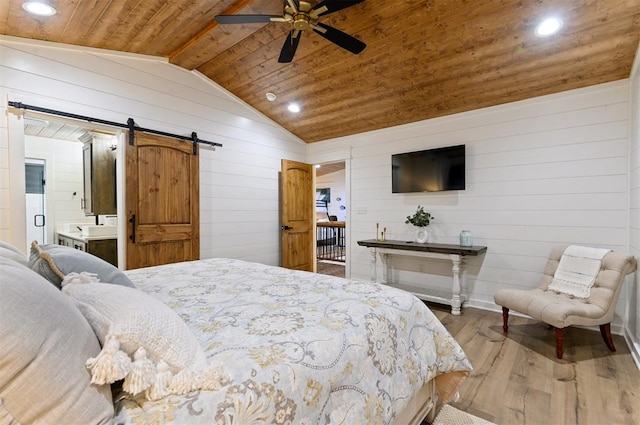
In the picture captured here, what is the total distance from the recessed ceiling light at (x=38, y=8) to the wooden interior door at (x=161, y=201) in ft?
3.94

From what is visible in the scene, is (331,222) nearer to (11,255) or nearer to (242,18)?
(242,18)

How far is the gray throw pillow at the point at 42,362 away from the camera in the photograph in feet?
1.92

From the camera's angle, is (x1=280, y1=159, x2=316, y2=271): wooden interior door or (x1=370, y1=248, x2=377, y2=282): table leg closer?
(x1=370, y1=248, x2=377, y2=282): table leg

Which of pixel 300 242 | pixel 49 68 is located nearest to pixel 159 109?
pixel 49 68

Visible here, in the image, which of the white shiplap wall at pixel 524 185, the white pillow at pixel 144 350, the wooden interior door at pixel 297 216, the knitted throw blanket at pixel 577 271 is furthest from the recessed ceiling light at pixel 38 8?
the knitted throw blanket at pixel 577 271

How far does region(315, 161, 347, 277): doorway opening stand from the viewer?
6.68m

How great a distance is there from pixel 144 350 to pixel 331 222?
7.51 meters

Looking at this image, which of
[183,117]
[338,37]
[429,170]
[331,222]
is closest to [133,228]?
[183,117]

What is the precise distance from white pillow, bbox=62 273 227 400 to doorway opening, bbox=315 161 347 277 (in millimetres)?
4435

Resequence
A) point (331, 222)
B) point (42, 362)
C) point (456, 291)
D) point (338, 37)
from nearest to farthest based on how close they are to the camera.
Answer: point (42, 362)
point (338, 37)
point (456, 291)
point (331, 222)

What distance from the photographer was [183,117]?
147 inches

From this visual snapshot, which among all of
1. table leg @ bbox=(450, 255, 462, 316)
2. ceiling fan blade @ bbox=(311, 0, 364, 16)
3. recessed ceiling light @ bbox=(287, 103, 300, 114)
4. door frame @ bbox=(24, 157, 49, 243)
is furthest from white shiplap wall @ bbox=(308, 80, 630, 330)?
door frame @ bbox=(24, 157, 49, 243)

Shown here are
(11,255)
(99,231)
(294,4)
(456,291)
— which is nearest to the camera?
(11,255)

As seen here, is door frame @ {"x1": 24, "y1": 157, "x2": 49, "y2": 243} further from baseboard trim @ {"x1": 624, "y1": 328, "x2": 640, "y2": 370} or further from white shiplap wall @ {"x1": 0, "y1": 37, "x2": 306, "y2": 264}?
baseboard trim @ {"x1": 624, "y1": 328, "x2": 640, "y2": 370}
